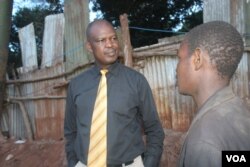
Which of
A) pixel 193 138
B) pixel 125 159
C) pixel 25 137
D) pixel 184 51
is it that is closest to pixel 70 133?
pixel 125 159

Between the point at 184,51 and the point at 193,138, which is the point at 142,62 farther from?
the point at 193,138

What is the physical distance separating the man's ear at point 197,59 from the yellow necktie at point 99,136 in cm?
139

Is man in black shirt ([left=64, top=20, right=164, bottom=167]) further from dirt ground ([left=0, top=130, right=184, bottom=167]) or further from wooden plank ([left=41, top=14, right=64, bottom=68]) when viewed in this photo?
wooden plank ([left=41, top=14, right=64, bottom=68])

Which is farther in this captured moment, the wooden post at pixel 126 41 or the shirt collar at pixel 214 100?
the wooden post at pixel 126 41

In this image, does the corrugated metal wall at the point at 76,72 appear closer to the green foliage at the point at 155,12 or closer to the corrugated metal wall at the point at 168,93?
the corrugated metal wall at the point at 168,93

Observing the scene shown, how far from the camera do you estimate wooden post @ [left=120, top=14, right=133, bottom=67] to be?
17.2 feet

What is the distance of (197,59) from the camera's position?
66.8 inches

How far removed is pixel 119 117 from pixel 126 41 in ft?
7.89

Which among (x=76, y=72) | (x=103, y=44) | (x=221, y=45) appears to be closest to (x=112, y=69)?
(x=103, y=44)

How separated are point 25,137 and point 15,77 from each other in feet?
3.35

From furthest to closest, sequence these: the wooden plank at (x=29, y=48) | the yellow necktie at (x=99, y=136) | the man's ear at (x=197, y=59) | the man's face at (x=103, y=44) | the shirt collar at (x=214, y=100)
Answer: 1. the wooden plank at (x=29, y=48)
2. the man's face at (x=103, y=44)
3. the yellow necktie at (x=99, y=136)
4. the man's ear at (x=197, y=59)
5. the shirt collar at (x=214, y=100)

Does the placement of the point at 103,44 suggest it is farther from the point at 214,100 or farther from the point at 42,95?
the point at 42,95

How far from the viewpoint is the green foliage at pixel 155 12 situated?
34.7 feet

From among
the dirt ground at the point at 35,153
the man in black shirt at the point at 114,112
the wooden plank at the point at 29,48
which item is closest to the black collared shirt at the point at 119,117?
the man in black shirt at the point at 114,112
